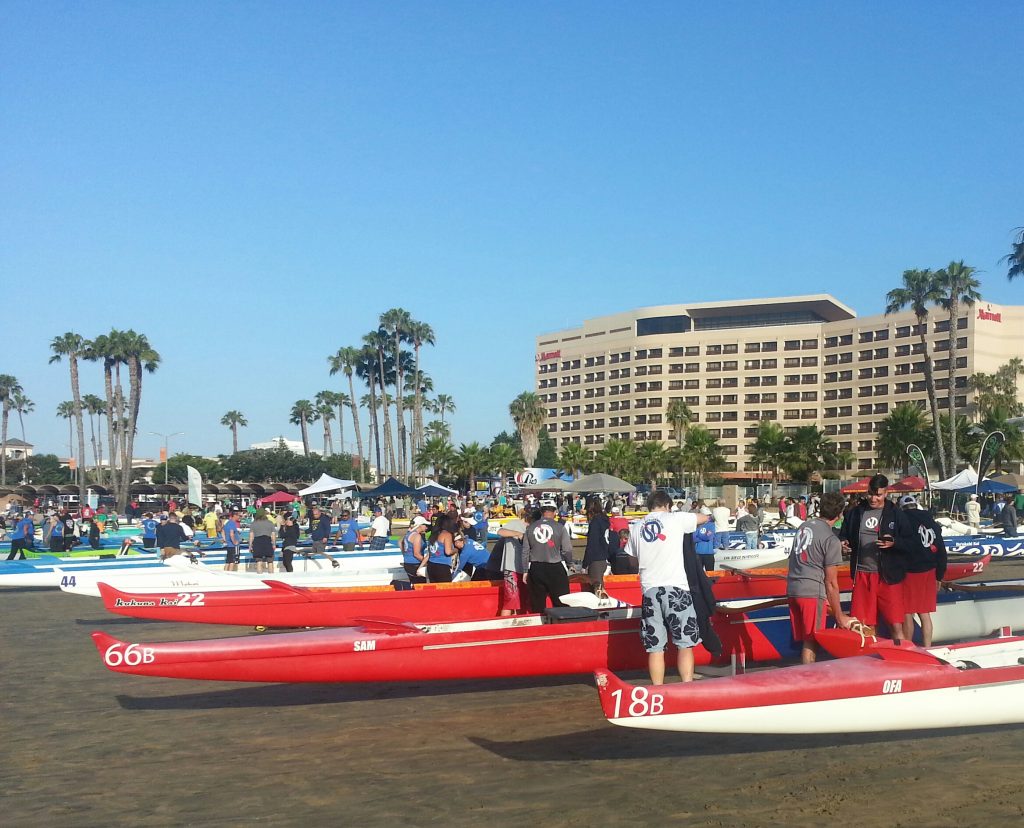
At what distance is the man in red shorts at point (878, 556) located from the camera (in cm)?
749

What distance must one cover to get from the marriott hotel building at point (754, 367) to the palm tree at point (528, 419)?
9.84m

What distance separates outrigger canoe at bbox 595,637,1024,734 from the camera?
5.53 m

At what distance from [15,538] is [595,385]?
93429 mm

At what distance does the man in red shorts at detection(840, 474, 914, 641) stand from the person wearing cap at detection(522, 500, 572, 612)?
2792 millimetres

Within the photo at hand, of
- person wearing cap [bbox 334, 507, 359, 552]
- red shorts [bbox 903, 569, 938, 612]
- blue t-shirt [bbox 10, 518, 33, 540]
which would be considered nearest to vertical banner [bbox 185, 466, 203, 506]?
blue t-shirt [bbox 10, 518, 33, 540]

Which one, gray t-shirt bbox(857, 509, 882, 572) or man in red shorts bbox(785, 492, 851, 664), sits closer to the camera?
man in red shorts bbox(785, 492, 851, 664)

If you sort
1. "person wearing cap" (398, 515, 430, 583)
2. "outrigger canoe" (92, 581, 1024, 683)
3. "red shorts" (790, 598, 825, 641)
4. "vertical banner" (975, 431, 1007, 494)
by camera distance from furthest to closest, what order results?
1. "vertical banner" (975, 431, 1007, 494)
2. "person wearing cap" (398, 515, 430, 583)
3. "red shorts" (790, 598, 825, 641)
4. "outrigger canoe" (92, 581, 1024, 683)

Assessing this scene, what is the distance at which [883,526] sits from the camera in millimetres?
7516

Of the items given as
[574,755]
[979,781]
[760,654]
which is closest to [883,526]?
[760,654]

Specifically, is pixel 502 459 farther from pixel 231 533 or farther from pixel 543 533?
pixel 543 533

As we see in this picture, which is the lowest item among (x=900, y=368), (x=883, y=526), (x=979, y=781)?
(x=979, y=781)

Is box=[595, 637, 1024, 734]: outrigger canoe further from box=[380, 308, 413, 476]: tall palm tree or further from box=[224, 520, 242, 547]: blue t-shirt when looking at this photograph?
box=[380, 308, 413, 476]: tall palm tree

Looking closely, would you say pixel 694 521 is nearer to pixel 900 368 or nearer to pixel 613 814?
pixel 613 814

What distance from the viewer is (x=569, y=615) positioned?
804 cm
